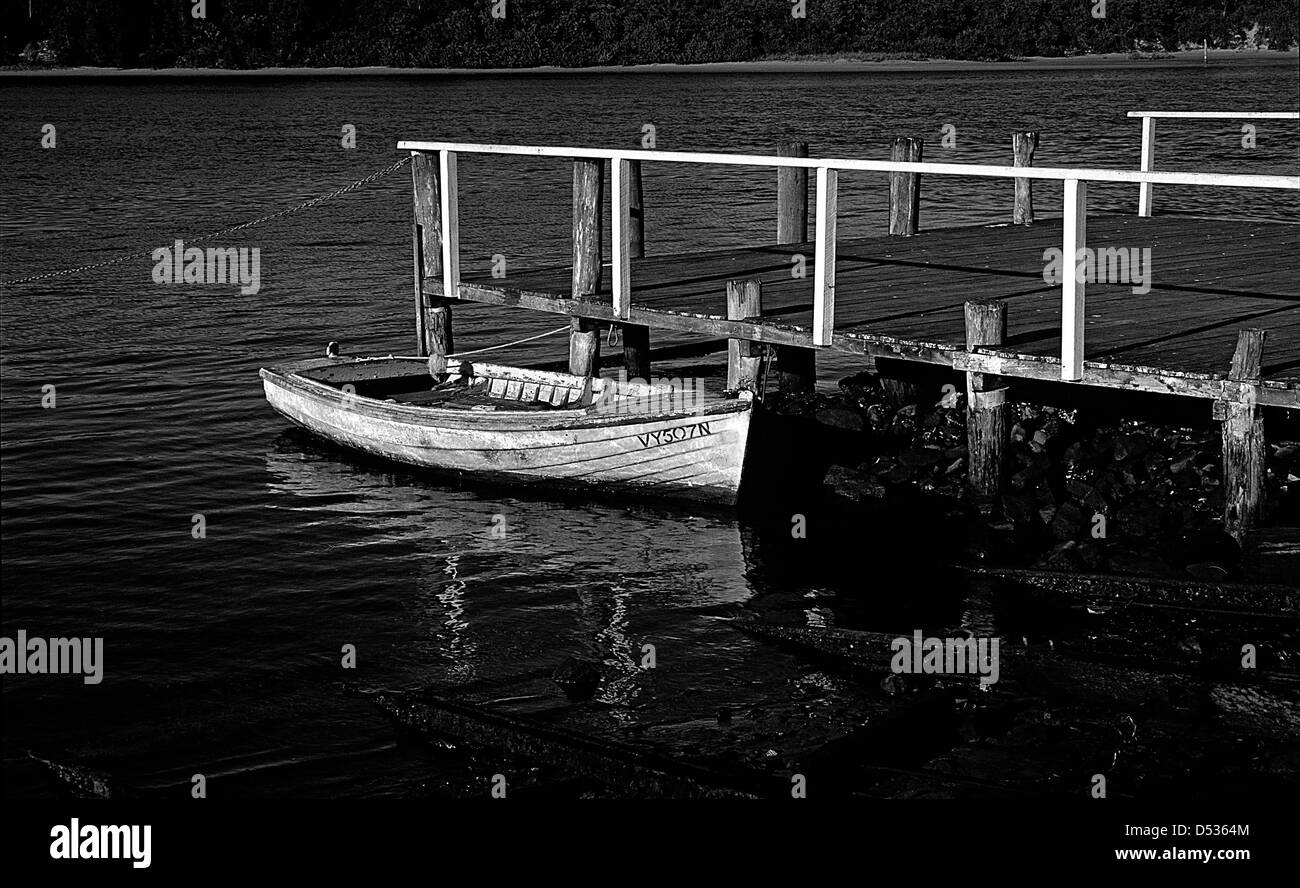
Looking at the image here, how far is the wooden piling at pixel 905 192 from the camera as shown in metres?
20.0

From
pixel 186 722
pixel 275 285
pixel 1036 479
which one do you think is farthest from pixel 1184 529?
pixel 275 285

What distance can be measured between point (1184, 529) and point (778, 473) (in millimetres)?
4248

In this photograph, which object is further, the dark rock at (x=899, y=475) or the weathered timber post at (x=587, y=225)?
the weathered timber post at (x=587, y=225)

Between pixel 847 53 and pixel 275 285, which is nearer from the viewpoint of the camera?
pixel 275 285

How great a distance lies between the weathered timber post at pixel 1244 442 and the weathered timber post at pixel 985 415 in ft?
6.34

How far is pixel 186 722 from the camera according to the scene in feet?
36.0

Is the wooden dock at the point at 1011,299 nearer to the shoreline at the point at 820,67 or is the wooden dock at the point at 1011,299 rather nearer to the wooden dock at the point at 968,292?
the wooden dock at the point at 968,292

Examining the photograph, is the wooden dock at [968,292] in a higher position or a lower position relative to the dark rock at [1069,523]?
higher

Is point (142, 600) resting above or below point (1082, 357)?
below

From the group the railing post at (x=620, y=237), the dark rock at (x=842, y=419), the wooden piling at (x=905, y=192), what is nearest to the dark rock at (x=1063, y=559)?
the dark rock at (x=842, y=419)

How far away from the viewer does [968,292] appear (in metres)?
15.9

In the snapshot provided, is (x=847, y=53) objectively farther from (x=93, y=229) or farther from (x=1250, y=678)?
(x=1250, y=678)

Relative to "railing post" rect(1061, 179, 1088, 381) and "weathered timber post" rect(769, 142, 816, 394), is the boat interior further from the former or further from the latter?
"railing post" rect(1061, 179, 1088, 381)
